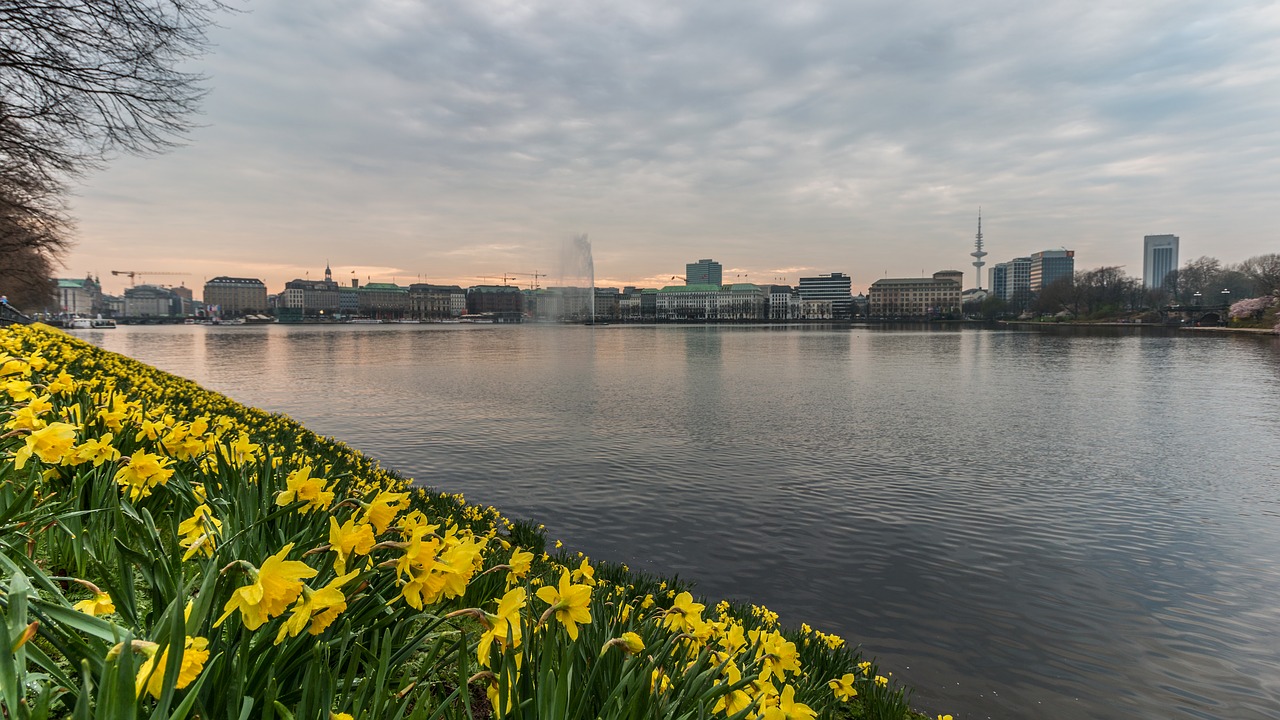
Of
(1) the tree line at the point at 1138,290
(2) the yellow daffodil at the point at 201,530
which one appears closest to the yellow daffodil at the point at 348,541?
(2) the yellow daffodil at the point at 201,530

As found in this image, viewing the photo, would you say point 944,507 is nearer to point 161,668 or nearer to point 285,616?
point 285,616

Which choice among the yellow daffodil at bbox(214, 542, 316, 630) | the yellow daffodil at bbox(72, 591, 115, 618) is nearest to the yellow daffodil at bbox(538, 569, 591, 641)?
the yellow daffodil at bbox(214, 542, 316, 630)

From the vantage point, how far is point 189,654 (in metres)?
1.82

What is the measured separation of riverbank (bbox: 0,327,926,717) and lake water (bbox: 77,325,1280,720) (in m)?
6.44

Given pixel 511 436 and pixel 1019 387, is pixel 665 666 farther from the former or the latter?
pixel 1019 387

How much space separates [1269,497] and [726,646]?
66.0 ft

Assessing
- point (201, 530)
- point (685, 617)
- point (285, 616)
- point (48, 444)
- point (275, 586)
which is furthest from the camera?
point (685, 617)

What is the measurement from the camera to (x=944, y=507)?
15953 mm

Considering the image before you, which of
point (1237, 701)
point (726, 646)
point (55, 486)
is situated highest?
point (55, 486)

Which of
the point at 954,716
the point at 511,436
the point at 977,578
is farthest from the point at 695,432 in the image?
the point at 954,716

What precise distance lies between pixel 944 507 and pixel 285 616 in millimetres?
16244

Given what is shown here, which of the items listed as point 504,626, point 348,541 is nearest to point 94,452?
point 348,541

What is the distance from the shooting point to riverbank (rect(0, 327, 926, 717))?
195 centimetres

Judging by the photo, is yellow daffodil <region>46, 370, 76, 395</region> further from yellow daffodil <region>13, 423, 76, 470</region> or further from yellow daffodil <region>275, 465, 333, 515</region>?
yellow daffodil <region>275, 465, 333, 515</region>
